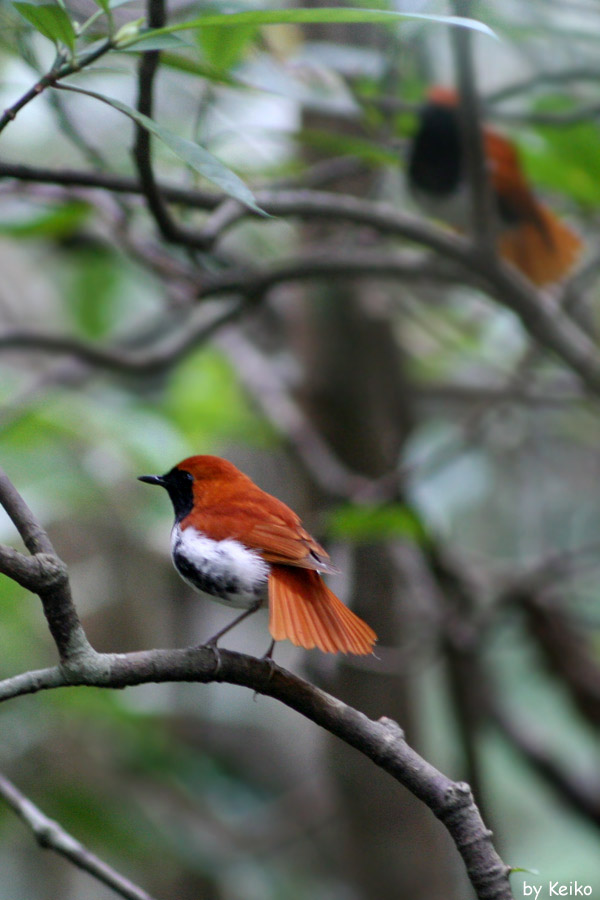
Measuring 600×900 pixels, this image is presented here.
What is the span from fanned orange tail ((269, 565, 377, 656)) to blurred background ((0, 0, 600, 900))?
70 centimetres

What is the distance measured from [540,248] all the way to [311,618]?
9.46ft

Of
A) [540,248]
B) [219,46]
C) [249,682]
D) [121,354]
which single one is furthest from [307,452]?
[249,682]

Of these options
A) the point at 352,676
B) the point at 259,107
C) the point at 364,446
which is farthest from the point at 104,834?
the point at 259,107

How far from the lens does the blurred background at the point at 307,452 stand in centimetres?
210

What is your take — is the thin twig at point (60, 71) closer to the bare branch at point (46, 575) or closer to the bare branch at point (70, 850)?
the bare branch at point (46, 575)

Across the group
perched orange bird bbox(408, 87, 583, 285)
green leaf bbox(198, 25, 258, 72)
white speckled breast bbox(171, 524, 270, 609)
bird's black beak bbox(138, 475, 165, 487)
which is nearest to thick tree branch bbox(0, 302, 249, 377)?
green leaf bbox(198, 25, 258, 72)

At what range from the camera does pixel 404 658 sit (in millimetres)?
2420

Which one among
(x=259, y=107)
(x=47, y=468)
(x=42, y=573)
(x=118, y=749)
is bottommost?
(x=42, y=573)

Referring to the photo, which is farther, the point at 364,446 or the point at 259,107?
the point at 364,446

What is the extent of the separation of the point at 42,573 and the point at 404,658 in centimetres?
186

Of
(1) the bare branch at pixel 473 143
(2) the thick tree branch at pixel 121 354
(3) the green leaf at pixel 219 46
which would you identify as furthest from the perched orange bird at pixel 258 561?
(2) the thick tree branch at pixel 121 354

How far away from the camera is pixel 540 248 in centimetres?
344

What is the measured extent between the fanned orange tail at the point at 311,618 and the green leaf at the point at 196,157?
37 cm

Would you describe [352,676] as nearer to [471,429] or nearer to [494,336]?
[471,429]
